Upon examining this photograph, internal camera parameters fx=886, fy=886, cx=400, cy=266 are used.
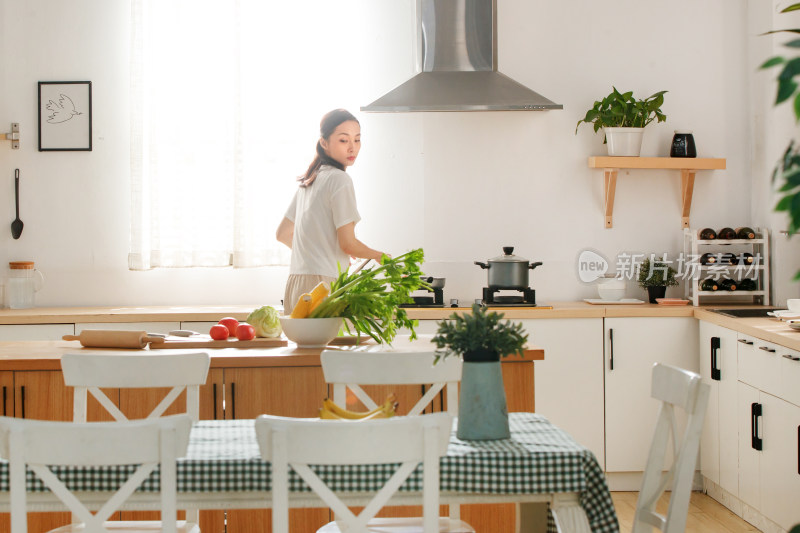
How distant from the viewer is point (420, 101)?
13.9 feet

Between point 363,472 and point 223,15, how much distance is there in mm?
3508

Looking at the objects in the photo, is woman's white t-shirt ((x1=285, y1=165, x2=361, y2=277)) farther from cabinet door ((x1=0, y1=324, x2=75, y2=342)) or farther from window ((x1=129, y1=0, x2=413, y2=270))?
cabinet door ((x1=0, y1=324, x2=75, y2=342))

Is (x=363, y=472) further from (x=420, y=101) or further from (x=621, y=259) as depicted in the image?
(x=621, y=259)

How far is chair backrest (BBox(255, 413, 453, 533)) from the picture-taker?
1559 mm

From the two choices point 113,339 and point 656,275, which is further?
point 656,275

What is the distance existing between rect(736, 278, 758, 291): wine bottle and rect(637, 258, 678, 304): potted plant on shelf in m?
0.33

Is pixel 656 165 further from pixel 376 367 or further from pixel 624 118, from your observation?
pixel 376 367

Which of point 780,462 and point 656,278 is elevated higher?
point 656,278

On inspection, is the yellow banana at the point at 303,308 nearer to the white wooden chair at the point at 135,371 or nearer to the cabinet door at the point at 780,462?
the white wooden chair at the point at 135,371

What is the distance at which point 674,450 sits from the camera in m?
2.05

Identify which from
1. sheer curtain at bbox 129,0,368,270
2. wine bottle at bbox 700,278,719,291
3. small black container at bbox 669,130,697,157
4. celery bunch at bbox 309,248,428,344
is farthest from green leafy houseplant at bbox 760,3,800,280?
sheer curtain at bbox 129,0,368,270

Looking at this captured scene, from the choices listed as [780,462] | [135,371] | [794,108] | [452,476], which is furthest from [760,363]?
[794,108]

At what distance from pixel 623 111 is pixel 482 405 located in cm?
291

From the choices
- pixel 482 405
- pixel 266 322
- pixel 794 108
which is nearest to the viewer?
pixel 794 108
